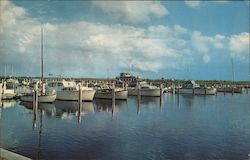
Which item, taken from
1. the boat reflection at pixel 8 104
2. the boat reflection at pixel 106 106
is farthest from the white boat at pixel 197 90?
the boat reflection at pixel 8 104

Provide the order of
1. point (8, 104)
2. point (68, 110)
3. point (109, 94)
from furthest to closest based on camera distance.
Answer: point (109, 94) < point (8, 104) < point (68, 110)

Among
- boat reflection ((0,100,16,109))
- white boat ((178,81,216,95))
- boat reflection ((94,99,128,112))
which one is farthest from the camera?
white boat ((178,81,216,95))

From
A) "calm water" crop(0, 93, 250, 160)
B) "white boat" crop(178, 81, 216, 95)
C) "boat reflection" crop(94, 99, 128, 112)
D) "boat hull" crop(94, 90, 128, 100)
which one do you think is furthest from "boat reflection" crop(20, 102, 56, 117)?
"white boat" crop(178, 81, 216, 95)

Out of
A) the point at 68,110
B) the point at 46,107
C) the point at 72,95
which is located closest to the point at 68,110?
the point at 68,110

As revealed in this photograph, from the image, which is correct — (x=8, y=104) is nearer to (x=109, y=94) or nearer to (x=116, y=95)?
(x=109, y=94)

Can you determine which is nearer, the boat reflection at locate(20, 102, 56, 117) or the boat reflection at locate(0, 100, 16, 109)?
the boat reflection at locate(20, 102, 56, 117)

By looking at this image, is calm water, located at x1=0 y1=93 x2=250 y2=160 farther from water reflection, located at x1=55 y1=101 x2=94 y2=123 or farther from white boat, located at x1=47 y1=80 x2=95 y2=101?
white boat, located at x1=47 y1=80 x2=95 y2=101

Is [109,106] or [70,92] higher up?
[70,92]

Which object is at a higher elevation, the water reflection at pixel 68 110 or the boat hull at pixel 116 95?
the boat hull at pixel 116 95

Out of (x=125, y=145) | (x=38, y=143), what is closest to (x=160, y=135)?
(x=125, y=145)

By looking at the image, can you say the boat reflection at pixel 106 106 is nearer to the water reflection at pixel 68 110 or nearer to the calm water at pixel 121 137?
the water reflection at pixel 68 110

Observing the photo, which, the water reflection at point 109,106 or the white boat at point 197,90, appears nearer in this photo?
the water reflection at point 109,106

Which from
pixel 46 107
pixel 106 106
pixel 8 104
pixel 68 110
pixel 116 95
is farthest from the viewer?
pixel 116 95

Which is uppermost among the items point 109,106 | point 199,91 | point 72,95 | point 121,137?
point 72,95
